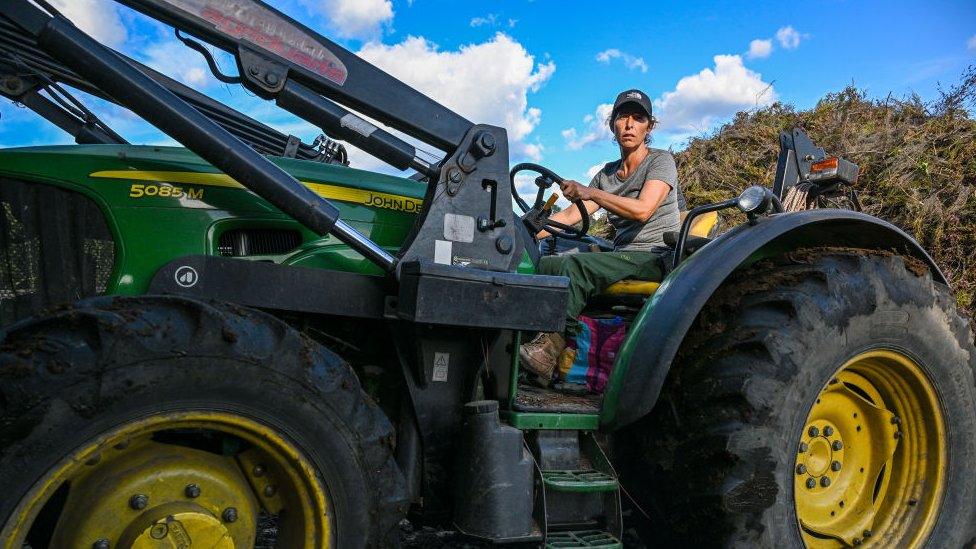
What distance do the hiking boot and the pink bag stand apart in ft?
0.32

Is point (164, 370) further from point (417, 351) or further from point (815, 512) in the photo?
point (815, 512)

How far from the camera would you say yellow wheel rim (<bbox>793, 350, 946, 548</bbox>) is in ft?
8.86

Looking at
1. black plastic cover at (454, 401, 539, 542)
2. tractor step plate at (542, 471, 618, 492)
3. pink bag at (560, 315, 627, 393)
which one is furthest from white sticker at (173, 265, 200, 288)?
pink bag at (560, 315, 627, 393)

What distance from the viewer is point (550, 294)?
2.34 metres

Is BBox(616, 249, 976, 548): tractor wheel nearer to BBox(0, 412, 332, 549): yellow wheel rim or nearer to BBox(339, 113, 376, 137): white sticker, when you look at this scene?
BBox(0, 412, 332, 549): yellow wheel rim

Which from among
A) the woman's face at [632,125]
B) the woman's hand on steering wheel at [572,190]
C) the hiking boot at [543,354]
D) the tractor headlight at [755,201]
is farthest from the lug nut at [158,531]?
the woman's face at [632,125]

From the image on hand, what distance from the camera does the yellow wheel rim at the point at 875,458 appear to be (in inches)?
106

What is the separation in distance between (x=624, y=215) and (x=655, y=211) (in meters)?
0.23

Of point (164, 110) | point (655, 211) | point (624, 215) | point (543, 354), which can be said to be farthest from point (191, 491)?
point (655, 211)

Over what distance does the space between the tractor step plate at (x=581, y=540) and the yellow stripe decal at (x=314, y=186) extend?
1.30 m

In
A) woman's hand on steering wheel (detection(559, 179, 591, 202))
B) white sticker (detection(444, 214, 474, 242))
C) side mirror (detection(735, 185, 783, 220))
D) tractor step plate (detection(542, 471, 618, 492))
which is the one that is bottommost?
tractor step plate (detection(542, 471, 618, 492))

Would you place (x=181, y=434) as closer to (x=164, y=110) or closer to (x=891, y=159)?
(x=164, y=110)

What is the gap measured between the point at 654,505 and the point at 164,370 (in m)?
1.75

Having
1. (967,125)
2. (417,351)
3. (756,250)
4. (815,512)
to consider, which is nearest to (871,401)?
(815,512)
